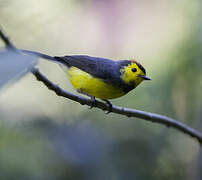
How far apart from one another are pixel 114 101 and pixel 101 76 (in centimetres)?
90

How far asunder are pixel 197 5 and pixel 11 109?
2935mm

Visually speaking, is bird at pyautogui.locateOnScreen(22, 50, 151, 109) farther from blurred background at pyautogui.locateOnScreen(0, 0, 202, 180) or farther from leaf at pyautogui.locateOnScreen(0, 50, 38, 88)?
leaf at pyautogui.locateOnScreen(0, 50, 38, 88)

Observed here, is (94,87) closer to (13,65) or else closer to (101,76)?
(101,76)

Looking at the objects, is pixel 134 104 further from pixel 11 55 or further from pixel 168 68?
pixel 11 55

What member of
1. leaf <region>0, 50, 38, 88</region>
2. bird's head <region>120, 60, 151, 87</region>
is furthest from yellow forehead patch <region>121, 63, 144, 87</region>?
leaf <region>0, 50, 38, 88</region>

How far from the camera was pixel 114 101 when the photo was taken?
4359 millimetres

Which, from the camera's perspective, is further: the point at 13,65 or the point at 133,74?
the point at 133,74

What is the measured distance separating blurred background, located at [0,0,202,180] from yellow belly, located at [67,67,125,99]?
337 millimetres

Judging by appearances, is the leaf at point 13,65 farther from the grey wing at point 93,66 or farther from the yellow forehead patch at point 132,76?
the yellow forehead patch at point 132,76

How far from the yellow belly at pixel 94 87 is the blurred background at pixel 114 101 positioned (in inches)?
13.3

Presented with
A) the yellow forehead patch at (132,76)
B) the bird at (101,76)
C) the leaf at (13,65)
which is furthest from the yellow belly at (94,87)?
the leaf at (13,65)

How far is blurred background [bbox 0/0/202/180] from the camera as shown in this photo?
9.99ft

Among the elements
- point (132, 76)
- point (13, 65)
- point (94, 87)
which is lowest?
point (132, 76)

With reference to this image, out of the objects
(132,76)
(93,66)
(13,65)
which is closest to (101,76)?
(93,66)
